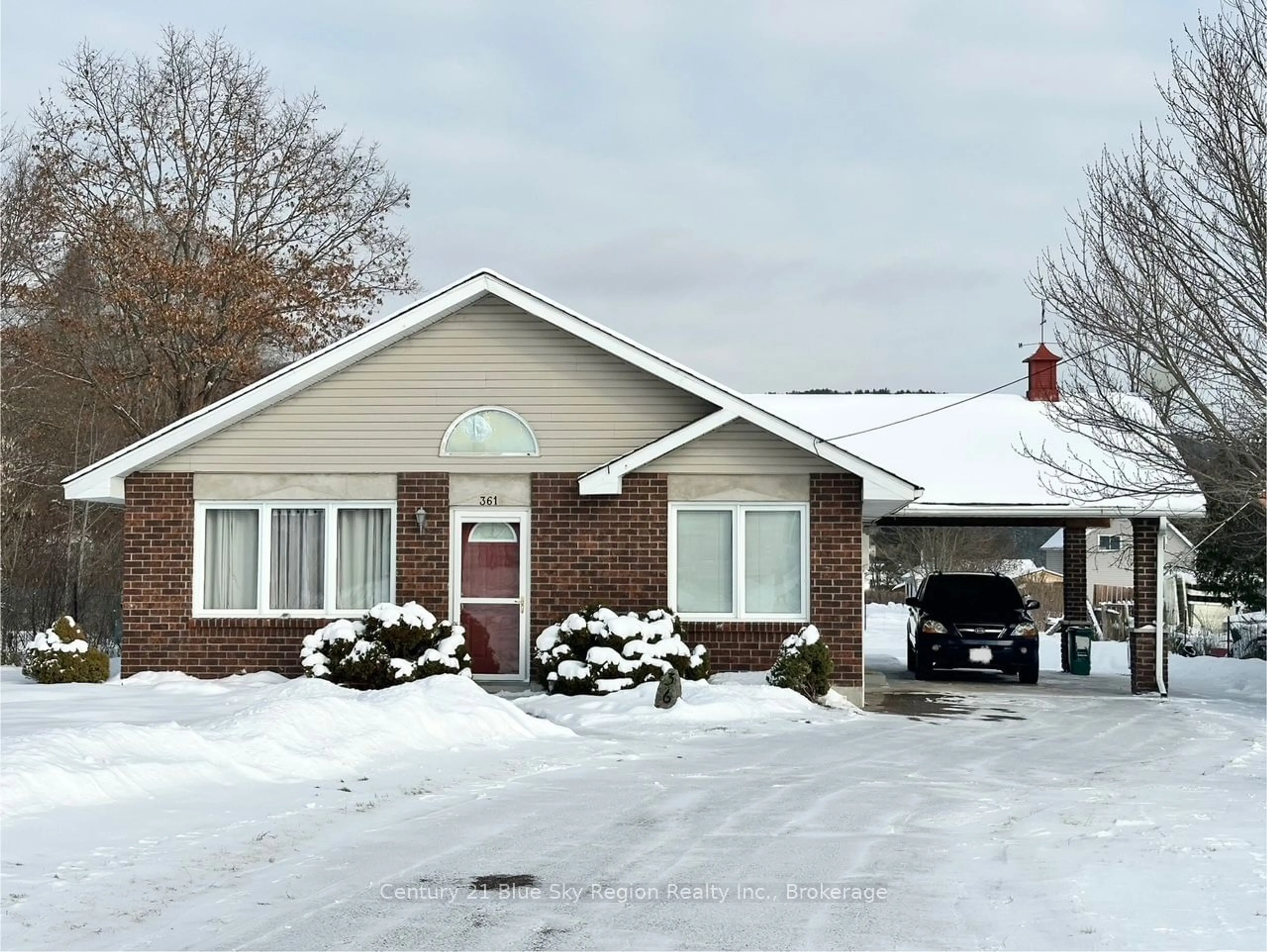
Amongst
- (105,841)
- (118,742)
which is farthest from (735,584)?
(105,841)

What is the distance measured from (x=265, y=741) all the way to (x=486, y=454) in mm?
7921

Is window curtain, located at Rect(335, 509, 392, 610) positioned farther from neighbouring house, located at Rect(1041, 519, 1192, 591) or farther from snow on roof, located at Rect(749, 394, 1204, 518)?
neighbouring house, located at Rect(1041, 519, 1192, 591)

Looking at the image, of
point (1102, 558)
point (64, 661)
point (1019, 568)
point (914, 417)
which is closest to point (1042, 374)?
point (914, 417)

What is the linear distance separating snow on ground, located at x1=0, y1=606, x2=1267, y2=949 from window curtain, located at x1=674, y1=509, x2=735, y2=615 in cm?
362

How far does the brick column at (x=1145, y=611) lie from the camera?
20906 mm

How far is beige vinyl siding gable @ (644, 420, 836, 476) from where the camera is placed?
62.0 ft

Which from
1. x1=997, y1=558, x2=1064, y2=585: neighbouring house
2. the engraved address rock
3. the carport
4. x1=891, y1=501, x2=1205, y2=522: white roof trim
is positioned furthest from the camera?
x1=997, y1=558, x2=1064, y2=585: neighbouring house

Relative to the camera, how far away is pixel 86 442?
37.1 meters

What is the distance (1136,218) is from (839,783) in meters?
9.94

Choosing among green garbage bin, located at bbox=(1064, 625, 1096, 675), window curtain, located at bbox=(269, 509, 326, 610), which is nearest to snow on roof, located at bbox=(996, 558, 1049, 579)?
green garbage bin, located at bbox=(1064, 625, 1096, 675)

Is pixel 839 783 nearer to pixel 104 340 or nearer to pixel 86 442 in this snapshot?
pixel 104 340

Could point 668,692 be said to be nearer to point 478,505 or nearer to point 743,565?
point 743,565

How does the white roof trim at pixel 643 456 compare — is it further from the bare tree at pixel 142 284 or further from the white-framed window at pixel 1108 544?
the white-framed window at pixel 1108 544

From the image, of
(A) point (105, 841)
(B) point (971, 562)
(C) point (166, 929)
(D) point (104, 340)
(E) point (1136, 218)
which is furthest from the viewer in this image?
(B) point (971, 562)
